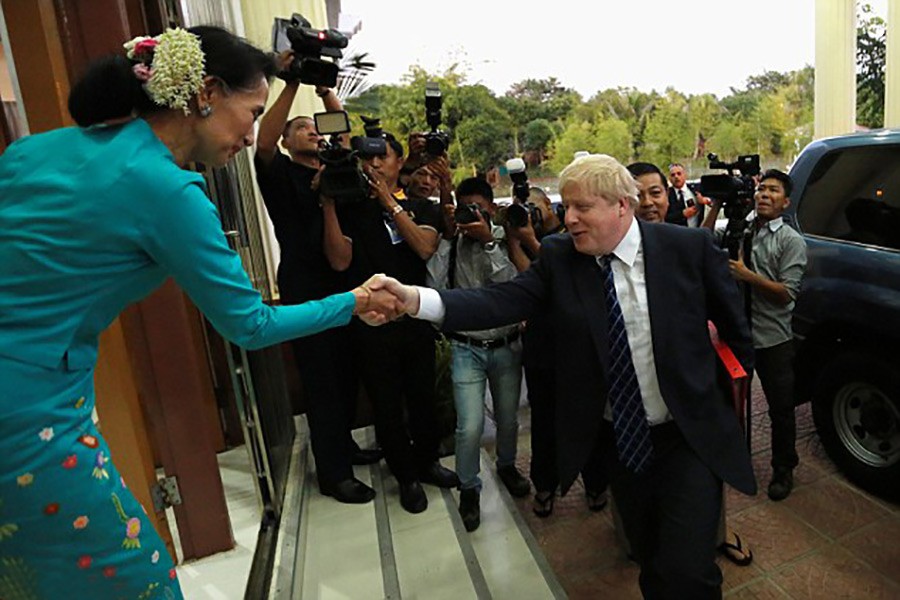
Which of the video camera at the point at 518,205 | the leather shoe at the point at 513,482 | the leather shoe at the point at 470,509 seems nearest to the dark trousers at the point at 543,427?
the leather shoe at the point at 513,482

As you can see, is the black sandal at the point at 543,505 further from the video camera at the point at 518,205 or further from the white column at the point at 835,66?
the white column at the point at 835,66

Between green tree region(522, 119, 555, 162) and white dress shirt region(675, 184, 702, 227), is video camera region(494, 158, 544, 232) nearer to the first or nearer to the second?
white dress shirt region(675, 184, 702, 227)

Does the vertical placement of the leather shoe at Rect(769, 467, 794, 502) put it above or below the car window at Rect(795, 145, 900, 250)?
below

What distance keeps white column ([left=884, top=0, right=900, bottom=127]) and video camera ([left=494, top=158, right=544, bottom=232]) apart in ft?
20.2

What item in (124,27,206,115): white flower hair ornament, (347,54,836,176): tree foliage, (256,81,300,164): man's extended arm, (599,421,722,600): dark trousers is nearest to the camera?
(124,27,206,115): white flower hair ornament

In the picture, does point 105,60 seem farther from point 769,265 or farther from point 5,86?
point 769,265

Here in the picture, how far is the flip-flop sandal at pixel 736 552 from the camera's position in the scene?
8.00 feet

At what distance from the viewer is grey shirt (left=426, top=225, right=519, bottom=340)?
2697mm

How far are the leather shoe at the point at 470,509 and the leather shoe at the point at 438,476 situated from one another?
4.3 inches

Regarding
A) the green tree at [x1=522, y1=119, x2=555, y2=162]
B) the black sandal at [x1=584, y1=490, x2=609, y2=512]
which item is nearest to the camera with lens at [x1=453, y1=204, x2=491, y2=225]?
the black sandal at [x1=584, y1=490, x2=609, y2=512]

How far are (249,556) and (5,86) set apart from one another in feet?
5.75

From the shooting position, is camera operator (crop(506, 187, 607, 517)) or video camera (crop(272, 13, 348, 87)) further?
camera operator (crop(506, 187, 607, 517))

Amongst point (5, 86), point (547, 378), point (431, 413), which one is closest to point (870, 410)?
point (547, 378)

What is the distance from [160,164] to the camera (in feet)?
3.61
